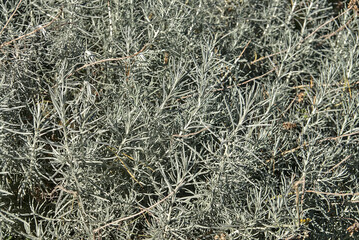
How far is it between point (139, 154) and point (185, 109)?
304mm

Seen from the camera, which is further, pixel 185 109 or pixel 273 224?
pixel 185 109

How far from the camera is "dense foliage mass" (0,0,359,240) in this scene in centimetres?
160

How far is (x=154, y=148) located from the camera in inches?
73.2

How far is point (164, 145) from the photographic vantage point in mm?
1824

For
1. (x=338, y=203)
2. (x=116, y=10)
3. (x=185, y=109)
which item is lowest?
(x=338, y=203)

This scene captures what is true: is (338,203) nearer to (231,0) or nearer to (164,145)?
(164,145)

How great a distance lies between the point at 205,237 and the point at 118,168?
0.52 metres

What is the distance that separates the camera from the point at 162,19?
2.17 meters

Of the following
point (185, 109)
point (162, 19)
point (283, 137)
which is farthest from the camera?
point (162, 19)

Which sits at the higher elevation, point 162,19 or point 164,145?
point 162,19

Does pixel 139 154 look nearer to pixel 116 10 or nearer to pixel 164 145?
pixel 164 145

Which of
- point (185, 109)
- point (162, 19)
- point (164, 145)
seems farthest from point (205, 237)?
point (162, 19)

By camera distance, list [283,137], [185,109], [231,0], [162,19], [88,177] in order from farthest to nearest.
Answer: [231,0] < [162,19] < [283,137] < [185,109] < [88,177]

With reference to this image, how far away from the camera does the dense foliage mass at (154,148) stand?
160cm
